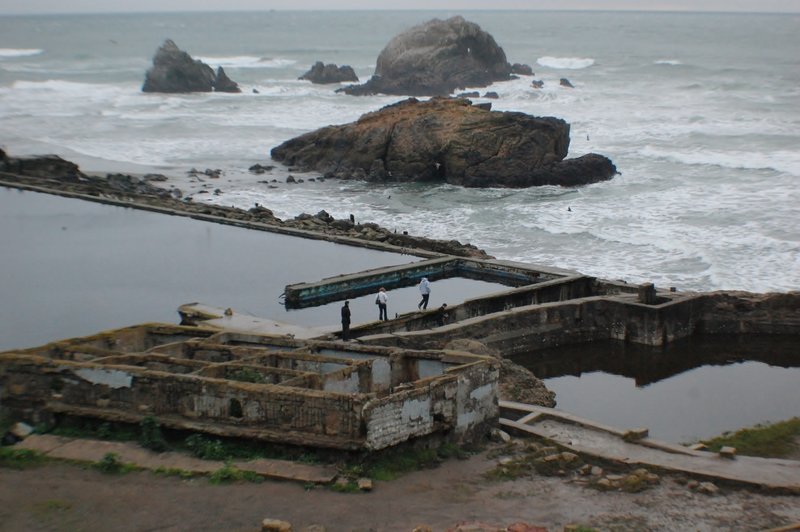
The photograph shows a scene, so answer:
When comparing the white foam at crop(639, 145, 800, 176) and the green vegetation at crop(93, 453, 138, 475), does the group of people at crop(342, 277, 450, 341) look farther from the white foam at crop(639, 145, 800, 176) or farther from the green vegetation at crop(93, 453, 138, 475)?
the white foam at crop(639, 145, 800, 176)

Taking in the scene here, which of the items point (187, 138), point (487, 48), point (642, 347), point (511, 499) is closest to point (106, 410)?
point (511, 499)

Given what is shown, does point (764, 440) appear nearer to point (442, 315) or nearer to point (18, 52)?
point (442, 315)

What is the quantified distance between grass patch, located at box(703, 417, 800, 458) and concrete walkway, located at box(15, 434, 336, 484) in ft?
23.9

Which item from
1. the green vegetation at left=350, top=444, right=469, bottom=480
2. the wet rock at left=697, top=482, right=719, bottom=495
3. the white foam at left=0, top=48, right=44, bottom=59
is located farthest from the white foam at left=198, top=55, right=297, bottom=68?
the wet rock at left=697, top=482, right=719, bottom=495

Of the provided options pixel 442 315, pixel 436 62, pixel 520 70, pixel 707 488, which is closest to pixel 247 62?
pixel 520 70

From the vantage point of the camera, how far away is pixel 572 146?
56250 millimetres

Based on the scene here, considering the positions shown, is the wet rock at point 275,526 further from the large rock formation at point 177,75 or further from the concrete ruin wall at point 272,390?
the large rock formation at point 177,75

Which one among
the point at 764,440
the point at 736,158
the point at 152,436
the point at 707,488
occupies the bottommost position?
the point at 764,440

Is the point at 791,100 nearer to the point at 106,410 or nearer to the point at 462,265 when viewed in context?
the point at 462,265

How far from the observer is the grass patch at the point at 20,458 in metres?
14.3

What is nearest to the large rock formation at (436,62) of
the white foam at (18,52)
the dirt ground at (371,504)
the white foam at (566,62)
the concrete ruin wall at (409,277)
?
the white foam at (566,62)

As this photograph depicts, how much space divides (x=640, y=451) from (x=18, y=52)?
4947 inches

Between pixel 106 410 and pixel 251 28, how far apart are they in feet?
592

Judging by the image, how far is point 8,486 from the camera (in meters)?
13.6
